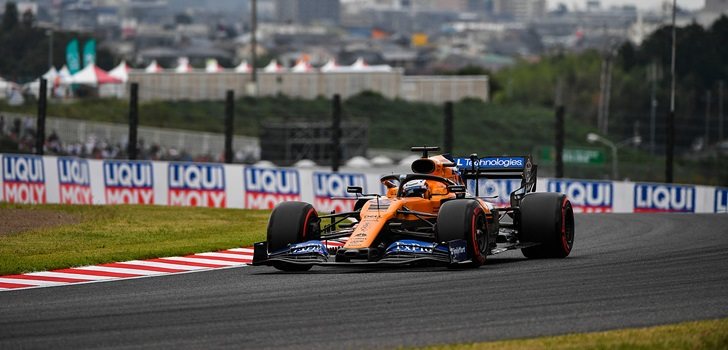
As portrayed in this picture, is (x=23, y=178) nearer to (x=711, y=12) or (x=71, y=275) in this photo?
(x=71, y=275)

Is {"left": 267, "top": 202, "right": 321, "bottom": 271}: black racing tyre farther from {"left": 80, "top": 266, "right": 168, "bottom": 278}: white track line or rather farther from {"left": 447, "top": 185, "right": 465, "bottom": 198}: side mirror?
{"left": 447, "top": 185, "right": 465, "bottom": 198}: side mirror

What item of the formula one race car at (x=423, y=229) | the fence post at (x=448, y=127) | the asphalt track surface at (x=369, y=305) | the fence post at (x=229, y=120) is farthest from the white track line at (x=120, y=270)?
the fence post at (x=229, y=120)

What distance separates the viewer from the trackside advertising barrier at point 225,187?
34312 millimetres

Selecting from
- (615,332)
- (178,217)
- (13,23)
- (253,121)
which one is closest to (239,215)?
(178,217)

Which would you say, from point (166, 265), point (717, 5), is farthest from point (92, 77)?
point (166, 265)

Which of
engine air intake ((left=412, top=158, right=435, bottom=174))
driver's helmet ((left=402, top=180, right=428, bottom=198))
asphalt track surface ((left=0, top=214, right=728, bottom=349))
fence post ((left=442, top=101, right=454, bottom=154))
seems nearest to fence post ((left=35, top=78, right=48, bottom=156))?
fence post ((left=442, top=101, right=454, bottom=154))

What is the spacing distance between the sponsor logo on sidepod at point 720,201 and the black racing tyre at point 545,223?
49.7ft

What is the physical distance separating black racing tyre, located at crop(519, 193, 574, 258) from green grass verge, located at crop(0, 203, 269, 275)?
5.10m

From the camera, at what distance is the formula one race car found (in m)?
17.0

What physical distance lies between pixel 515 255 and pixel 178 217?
10232 mm

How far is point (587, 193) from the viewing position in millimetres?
34656

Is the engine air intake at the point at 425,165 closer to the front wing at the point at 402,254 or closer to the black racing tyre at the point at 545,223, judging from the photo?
the black racing tyre at the point at 545,223

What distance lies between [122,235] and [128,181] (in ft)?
41.4

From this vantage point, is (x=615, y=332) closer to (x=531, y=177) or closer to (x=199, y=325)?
(x=199, y=325)
